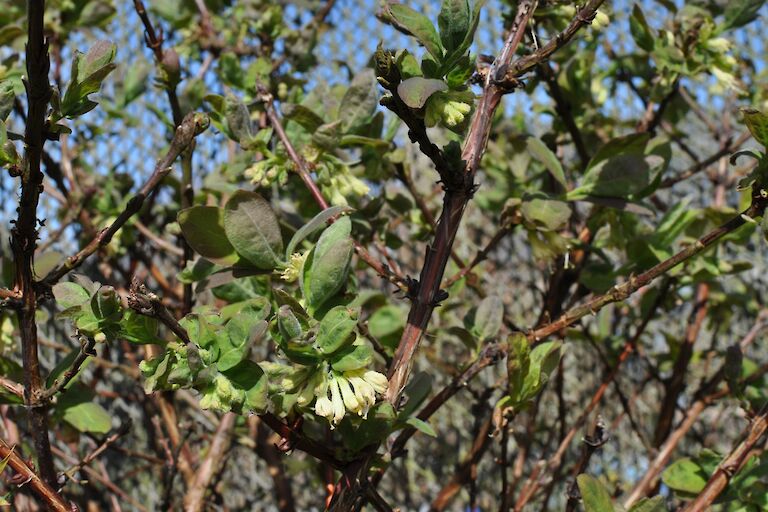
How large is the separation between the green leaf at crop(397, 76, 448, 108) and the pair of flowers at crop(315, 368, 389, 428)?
25 cm

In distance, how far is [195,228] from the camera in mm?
897

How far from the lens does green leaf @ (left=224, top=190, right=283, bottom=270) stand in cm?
85

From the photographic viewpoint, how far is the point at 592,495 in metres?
0.88

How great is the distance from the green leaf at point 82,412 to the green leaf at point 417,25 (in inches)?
26.0

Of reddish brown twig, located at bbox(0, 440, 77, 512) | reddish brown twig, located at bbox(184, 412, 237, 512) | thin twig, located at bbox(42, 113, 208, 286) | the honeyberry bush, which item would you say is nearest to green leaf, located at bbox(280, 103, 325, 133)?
the honeyberry bush

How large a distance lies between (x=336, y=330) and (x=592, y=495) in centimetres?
37

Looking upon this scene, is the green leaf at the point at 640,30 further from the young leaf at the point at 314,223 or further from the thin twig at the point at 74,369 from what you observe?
the thin twig at the point at 74,369

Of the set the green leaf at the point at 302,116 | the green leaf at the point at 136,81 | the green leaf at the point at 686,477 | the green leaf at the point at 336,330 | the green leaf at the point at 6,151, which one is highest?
the green leaf at the point at 136,81

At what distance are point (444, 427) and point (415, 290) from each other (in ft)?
5.88

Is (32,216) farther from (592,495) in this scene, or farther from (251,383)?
(592,495)

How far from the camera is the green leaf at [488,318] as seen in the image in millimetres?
1153

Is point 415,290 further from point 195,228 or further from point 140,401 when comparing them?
point 140,401

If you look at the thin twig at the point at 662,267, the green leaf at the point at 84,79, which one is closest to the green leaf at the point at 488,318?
the thin twig at the point at 662,267

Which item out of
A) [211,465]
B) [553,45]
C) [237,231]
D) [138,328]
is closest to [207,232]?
[237,231]
